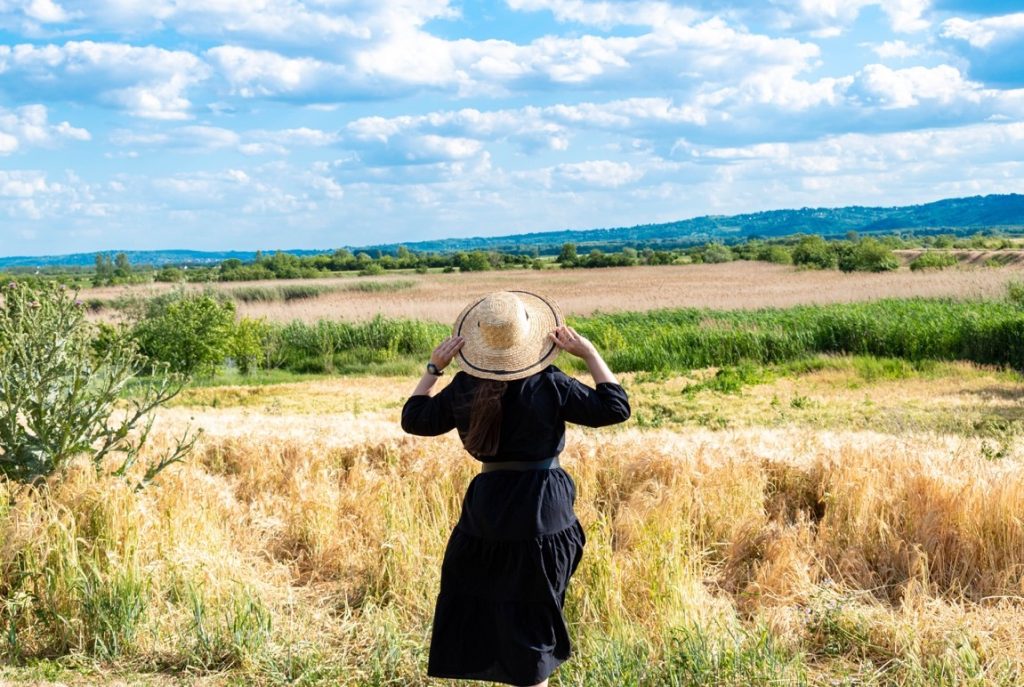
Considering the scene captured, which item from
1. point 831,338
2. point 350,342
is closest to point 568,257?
point 350,342

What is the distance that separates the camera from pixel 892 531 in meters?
5.80

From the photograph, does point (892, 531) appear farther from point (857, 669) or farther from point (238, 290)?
point (238, 290)

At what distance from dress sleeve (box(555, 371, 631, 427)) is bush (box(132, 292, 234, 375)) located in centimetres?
1620

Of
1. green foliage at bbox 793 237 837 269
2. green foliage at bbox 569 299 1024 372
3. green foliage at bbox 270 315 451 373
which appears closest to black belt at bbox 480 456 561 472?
green foliage at bbox 569 299 1024 372

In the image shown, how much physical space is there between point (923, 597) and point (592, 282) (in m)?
41.3

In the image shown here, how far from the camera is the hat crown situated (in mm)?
3414

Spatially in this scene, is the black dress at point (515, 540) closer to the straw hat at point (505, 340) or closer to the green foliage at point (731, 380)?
the straw hat at point (505, 340)

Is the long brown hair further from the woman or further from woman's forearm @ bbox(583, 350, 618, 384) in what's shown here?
woman's forearm @ bbox(583, 350, 618, 384)

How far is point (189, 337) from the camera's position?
62.0 ft

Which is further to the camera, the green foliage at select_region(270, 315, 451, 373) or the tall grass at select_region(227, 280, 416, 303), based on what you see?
the tall grass at select_region(227, 280, 416, 303)

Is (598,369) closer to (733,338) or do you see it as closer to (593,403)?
(593,403)

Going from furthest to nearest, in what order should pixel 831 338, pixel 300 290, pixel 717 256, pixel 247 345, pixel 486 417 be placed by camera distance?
pixel 717 256
pixel 300 290
pixel 247 345
pixel 831 338
pixel 486 417

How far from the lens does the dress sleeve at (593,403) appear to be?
338 centimetres

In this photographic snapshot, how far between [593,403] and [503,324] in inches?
16.9
